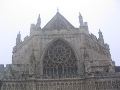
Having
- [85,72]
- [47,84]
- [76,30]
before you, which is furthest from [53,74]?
[76,30]

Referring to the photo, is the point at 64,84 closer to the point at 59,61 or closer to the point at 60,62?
the point at 60,62

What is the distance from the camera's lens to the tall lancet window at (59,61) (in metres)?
33.2

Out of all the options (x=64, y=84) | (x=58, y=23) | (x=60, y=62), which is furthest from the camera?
(x=58, y=23)

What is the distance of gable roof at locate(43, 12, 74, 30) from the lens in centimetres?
3589

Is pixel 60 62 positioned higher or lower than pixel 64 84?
higher

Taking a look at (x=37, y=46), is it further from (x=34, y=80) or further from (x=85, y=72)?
(x=85, y=72)

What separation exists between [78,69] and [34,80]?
5.91 m

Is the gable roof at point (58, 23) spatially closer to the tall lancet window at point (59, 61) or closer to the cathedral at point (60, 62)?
the cathedral at point (60, 62)

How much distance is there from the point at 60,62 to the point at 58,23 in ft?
20.6

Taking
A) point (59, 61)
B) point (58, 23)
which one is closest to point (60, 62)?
point (59, 61)

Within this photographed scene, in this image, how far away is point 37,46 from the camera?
33719 mm

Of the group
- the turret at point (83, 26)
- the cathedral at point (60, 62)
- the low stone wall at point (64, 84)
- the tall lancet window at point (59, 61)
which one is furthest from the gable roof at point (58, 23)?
the low stone wall at point (64, 84)

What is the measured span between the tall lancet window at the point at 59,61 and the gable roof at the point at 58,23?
2.43 m

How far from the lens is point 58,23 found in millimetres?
36688
